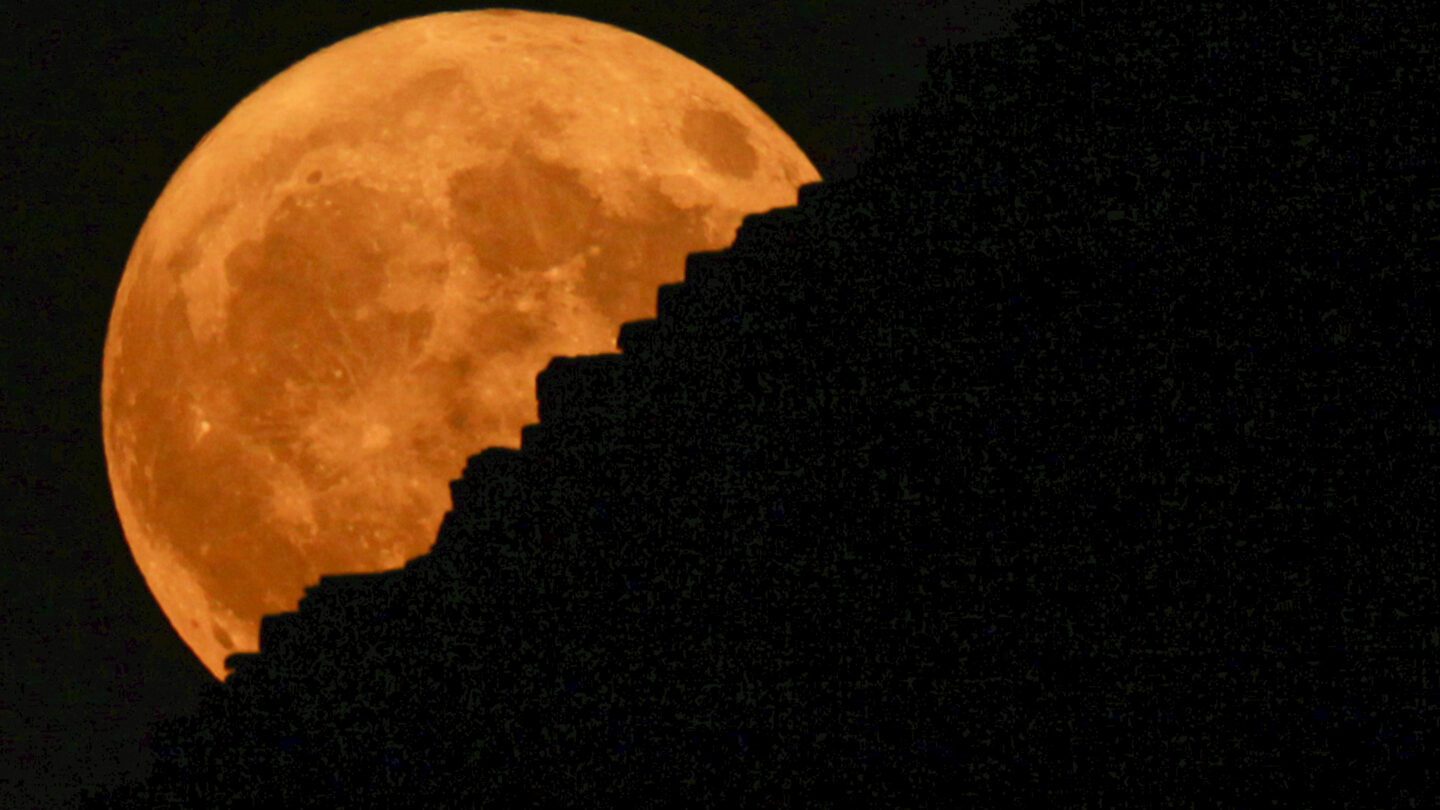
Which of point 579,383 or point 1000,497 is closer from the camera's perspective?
point 1000,497

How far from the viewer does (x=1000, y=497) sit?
5.93 meters

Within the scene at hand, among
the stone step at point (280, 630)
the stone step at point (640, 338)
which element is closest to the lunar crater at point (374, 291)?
the stone step at point (280, 630)

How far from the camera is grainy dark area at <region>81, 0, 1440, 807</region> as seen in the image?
545cm

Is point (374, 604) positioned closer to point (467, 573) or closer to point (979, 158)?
point (467, 573)

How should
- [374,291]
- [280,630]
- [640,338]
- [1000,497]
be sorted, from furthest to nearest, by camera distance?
[374,291]
[280,630]
[640,338]
[1000,497]

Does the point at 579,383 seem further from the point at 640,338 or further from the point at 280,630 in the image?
the point at 280,630

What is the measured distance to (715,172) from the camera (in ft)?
32.9

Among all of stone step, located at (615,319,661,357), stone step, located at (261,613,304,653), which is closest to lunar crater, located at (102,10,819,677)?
stone step, located at (261,613,304,653)

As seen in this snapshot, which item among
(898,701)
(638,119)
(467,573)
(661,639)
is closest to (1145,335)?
(898,701)

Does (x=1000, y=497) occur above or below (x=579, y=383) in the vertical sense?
below

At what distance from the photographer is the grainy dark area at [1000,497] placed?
545 centimetres

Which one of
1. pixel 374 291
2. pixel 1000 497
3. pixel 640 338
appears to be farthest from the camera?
pixel 374 291

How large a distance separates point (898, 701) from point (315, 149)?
23.6ft

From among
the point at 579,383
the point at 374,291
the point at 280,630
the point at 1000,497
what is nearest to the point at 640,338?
the point at 579,383
